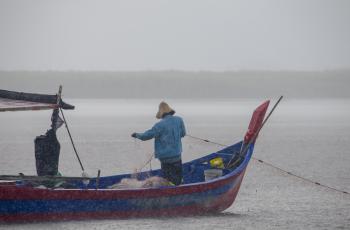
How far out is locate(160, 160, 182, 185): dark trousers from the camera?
1334cm

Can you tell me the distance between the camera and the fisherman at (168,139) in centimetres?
1311

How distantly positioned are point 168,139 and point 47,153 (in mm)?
2236

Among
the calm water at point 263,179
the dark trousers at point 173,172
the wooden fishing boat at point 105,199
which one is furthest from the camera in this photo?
the dark trousers at point 173,172

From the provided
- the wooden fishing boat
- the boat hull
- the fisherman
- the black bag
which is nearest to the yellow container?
the wooden fishing boat

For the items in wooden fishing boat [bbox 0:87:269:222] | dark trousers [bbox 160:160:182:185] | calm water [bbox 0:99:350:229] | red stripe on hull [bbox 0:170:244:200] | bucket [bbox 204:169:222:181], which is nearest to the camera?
red stripe on hull [bbox 0:170:244:200]

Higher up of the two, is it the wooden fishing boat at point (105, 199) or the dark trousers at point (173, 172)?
the dark trousers at point (173, 172)

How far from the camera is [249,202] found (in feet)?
51.9

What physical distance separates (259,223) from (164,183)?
1.82 meters

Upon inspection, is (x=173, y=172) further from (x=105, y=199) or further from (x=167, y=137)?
(x=105, y=199)

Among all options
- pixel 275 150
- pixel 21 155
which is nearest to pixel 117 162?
pixel 21 155

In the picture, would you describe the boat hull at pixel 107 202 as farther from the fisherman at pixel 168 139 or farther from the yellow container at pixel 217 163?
the yellow container at pixel 217 163

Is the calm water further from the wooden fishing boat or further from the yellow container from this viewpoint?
the yellow container

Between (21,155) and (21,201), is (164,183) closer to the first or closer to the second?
(21,201)

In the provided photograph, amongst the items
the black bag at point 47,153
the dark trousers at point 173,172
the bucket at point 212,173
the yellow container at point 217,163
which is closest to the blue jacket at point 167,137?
the dark trousers at point 173,172
